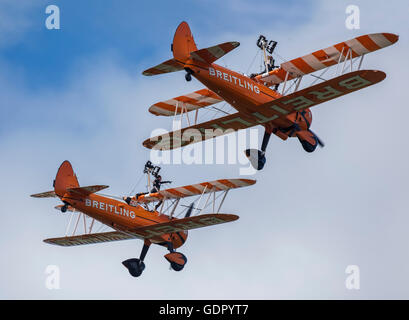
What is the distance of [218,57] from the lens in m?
26.7

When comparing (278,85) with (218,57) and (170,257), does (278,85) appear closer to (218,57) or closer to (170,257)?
(218,57)

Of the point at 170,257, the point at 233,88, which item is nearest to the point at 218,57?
the point at 233,88

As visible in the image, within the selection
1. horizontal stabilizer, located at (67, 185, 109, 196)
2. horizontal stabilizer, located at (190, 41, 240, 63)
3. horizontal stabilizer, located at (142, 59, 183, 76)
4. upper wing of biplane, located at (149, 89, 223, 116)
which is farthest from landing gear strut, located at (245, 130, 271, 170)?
horizontal stabilizer, located at (67, 185, 109, 196)

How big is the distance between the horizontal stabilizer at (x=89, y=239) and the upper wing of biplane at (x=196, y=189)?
1318 millimetres

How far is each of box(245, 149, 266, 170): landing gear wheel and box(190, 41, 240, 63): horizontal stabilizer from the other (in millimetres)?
3640

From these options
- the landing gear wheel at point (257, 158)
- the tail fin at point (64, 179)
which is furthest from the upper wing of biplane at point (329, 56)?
the tail fin at point (64, 179)

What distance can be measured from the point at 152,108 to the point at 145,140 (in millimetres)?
1483

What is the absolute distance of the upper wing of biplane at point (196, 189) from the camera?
30531mm

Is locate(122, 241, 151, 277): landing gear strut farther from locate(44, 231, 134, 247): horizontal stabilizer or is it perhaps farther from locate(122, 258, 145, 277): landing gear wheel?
locate(44, 231, 134, 247): horizontal stabilizer

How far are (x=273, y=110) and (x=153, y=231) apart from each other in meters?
5.61

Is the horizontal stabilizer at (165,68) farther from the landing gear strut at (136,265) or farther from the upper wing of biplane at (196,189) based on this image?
the landing gear strut at (136,265)
